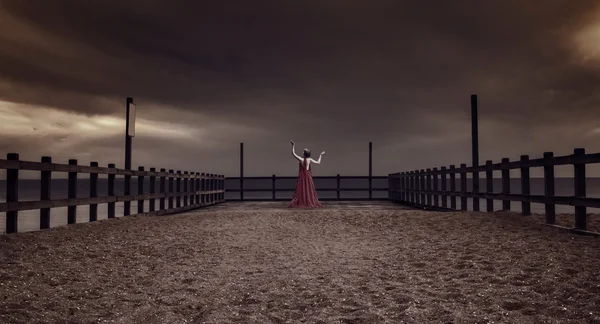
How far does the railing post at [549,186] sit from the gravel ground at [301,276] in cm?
46

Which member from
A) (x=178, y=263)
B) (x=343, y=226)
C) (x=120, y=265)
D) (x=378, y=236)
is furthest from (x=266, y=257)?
(x=343, y=226)

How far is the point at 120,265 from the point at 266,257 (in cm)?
202

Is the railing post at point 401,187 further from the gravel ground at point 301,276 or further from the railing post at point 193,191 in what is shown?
the gravel ground at point 301,276

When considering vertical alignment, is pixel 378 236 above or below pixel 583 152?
below

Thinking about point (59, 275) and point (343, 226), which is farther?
point (343, 226)

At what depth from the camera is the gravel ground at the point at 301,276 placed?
462 cm

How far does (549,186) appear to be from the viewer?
9398 millimetres

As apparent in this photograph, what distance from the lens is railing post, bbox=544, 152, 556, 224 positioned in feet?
30.1

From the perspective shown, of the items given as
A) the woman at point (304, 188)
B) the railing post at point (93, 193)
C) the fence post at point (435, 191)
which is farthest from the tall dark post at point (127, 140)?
the fence post at point (435, 191)

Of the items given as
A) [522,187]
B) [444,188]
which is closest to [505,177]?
[522,187]

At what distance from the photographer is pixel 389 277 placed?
5.87 m

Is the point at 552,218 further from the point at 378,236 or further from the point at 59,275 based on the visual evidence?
the point at 59,275

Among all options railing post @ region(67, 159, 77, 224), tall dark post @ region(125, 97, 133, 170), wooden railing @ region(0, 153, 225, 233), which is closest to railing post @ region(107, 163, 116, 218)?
wooden railing @ region(0, 153, 225, 233)

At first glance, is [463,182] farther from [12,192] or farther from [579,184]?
[12,192]
